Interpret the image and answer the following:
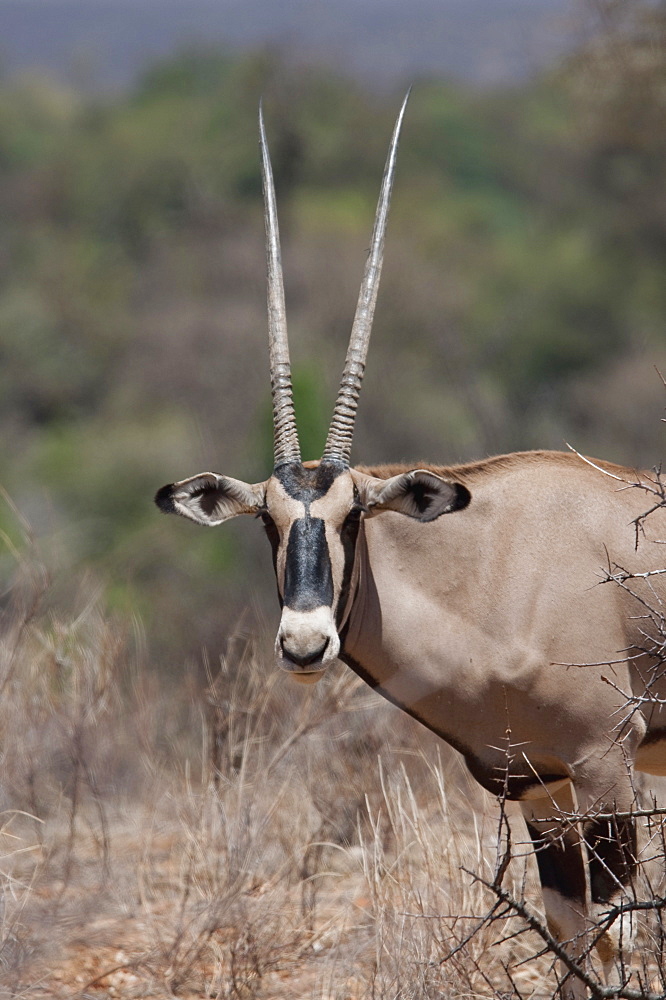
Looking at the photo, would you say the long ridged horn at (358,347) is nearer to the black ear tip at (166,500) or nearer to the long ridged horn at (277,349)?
the long ridged horn at (277,349)

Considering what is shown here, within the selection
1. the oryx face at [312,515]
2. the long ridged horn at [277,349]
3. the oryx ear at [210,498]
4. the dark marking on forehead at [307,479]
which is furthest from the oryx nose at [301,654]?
the long ridged horn at [277,349]

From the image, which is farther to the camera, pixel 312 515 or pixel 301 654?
pixel 312 515

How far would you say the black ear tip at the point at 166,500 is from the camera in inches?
225

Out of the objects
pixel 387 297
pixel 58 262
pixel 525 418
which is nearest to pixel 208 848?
pixel 525 418

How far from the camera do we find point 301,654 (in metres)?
5.04

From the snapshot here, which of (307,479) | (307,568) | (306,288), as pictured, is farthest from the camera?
(306,288)

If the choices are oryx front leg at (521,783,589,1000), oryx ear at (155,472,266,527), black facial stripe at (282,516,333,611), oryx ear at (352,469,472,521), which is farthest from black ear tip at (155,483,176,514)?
oryx front leg at (521,783,589,1000)

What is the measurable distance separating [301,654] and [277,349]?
1.51 metres

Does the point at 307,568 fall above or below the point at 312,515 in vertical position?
below

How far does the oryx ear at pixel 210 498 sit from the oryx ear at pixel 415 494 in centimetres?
43

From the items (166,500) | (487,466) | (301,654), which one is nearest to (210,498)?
(166,500)

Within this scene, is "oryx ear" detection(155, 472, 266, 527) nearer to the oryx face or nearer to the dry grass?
the oryx face

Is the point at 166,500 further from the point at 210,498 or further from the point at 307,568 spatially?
the point at 307,568

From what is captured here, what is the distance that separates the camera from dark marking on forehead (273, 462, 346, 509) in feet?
17.9
